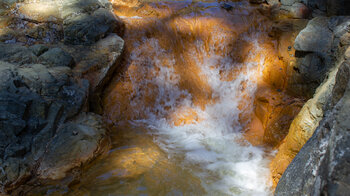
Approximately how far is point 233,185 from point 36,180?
2.23 m

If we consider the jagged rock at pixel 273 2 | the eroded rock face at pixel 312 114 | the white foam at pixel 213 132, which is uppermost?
the jagged rock at pixel 273 2

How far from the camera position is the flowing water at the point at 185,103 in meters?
3.02

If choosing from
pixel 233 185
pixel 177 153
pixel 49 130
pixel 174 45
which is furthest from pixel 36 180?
pixel 174 45

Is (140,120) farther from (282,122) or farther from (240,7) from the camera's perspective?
(240,7)

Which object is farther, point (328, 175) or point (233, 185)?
point (233, 185)

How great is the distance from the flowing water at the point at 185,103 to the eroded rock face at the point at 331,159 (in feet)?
4.61

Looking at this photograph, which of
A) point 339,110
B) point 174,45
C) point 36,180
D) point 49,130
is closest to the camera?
point 339,110

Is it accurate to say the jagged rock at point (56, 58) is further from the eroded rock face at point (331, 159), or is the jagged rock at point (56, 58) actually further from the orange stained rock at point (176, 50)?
the eroded rock face at point (331, 159)

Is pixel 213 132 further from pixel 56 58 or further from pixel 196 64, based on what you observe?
pixel 56 58

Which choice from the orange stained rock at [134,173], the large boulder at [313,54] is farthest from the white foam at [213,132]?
the large boulder at [313,54]

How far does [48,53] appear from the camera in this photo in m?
3.91

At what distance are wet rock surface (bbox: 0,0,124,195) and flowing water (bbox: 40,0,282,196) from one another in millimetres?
348

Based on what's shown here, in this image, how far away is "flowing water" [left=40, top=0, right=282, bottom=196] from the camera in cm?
302

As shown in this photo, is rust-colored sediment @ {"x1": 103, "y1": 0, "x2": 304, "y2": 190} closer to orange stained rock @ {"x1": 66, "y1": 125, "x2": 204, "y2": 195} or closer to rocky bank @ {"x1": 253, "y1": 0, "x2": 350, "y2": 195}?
rocky bank @ {"x1": 253, "y1": 0, "x2": 350, "y2": 195}
